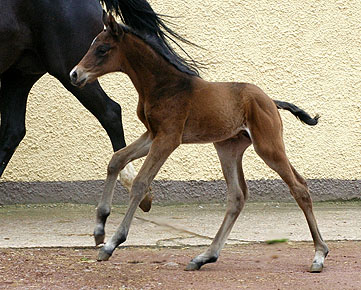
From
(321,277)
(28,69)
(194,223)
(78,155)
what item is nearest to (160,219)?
(194,223)

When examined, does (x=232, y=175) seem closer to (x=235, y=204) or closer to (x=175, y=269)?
(x=235, y=204)

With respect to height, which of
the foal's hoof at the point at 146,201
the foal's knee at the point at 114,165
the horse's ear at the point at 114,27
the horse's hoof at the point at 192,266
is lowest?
the foal's hoof at the point at 146,201

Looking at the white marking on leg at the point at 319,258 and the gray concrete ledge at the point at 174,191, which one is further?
the gray concrete ledge at the point at 174,191

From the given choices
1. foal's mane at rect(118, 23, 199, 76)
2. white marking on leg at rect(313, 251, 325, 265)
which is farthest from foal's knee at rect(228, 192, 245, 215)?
foal's mane at rect(118, 23, 199, 76)

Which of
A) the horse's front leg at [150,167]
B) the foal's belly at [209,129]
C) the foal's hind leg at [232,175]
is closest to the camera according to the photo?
the horse's front leg at [150,167]

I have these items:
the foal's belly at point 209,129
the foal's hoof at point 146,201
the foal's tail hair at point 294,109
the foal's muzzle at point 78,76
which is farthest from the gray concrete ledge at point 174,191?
the foal's muzzle at point 78,76

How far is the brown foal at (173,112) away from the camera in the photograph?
3.94 m

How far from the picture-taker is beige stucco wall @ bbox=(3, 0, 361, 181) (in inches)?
255

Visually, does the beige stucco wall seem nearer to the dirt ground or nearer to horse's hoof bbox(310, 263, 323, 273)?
the dirt ground

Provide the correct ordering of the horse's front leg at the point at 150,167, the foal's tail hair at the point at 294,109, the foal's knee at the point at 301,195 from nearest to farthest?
1. the horse's front leg at the point at 150,167
2. the foal's knee at the point at 301,195
3. the foal's tail hair at the point at 294,109

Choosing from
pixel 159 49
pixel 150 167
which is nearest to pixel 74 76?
pixel 159 49

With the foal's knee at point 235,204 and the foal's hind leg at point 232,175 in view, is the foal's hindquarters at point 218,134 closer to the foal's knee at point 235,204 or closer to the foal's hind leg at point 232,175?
the foal's hind leg at point 232,175

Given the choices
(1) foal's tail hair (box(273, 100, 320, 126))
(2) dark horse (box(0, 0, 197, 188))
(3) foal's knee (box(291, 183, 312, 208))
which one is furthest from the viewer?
(2) dark horse (box(0, 0, 197, 188))

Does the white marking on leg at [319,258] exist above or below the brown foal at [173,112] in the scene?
below
